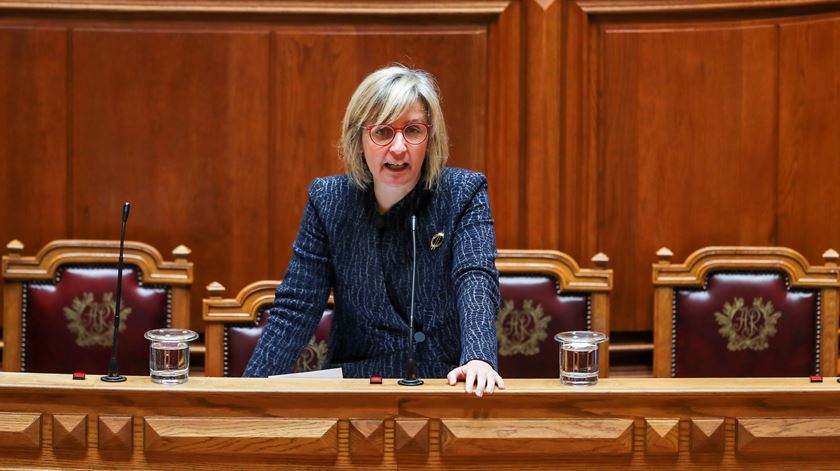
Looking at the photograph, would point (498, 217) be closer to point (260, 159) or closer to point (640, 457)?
point (260, 159)

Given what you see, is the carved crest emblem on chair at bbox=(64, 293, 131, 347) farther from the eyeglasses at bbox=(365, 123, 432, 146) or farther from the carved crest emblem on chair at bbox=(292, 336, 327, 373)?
the eyeglasses at bbox=(365, 123, 432, 146)

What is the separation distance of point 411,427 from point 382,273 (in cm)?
45

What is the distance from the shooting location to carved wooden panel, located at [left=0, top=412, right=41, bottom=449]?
1.45 m

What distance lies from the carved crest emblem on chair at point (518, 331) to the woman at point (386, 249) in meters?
0.55

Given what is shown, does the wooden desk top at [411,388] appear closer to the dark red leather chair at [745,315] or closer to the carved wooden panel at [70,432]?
the carved wooden panel at [70,432]

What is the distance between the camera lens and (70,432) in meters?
1.45

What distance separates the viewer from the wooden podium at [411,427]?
1440 mm

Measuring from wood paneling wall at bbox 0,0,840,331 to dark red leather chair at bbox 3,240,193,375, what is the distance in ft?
1.09

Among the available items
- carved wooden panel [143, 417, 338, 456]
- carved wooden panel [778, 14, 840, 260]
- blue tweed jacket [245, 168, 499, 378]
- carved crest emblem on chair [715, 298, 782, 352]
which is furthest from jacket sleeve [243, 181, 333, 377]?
carved wooden panel [778, 14, 840, 260]

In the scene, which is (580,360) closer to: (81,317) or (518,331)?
(518,331)

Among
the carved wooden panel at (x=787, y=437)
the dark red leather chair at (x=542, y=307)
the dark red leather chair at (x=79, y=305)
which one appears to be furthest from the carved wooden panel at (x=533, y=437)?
the dark red leather chair at (x=79, y=305)

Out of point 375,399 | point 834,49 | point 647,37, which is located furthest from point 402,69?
point 834,49

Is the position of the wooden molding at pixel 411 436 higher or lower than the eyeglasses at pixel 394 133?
lower

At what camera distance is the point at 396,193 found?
6.05ft
